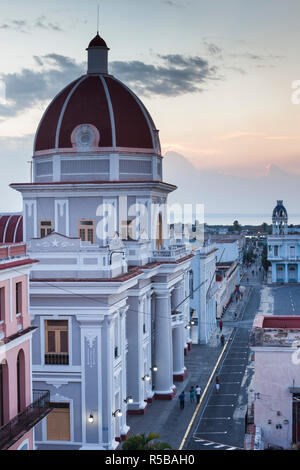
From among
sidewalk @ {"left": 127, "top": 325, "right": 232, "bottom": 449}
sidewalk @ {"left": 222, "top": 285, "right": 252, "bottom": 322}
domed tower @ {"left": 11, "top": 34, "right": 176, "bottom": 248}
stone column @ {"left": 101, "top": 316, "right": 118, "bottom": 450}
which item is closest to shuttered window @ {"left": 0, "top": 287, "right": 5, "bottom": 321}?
stone column @ {"left": 101, "top": 316, "right": 118, "bottom": 450}

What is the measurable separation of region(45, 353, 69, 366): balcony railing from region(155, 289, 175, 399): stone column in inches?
449

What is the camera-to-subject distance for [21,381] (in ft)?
73.8

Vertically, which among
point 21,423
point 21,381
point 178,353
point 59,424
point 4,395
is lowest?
point 59,424

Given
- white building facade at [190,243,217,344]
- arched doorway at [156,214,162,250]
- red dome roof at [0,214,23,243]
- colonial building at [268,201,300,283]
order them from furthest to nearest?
colonial building at [268,201,300,283]
white building facade at [190,243,217,344]
red dome roof at [0,214,23,243]
arched doorway at [156,214,162,250]

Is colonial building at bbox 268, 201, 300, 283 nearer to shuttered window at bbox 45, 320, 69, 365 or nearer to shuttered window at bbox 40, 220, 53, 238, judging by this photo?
shuttered window at bbox 40, 220, 53, 238

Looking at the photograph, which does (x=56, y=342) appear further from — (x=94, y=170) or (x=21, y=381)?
(x=94, y=170)

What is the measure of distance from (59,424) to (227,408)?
37.7ft

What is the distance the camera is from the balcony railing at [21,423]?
2038 centimetres

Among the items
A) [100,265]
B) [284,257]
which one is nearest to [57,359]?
[100,265]

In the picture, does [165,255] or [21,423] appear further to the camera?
[165,255]

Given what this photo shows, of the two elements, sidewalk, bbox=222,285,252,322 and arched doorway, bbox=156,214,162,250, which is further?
sidewalk, bbox=222,285,252,322

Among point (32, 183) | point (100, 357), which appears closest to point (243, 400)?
point (100, 357)

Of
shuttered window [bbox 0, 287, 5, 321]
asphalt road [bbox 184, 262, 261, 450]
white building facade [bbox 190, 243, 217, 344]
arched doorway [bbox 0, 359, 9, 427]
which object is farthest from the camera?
white building facade [bbox 190, 243, 217, 344]

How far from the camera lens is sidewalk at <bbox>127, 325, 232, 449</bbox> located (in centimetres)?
3366
